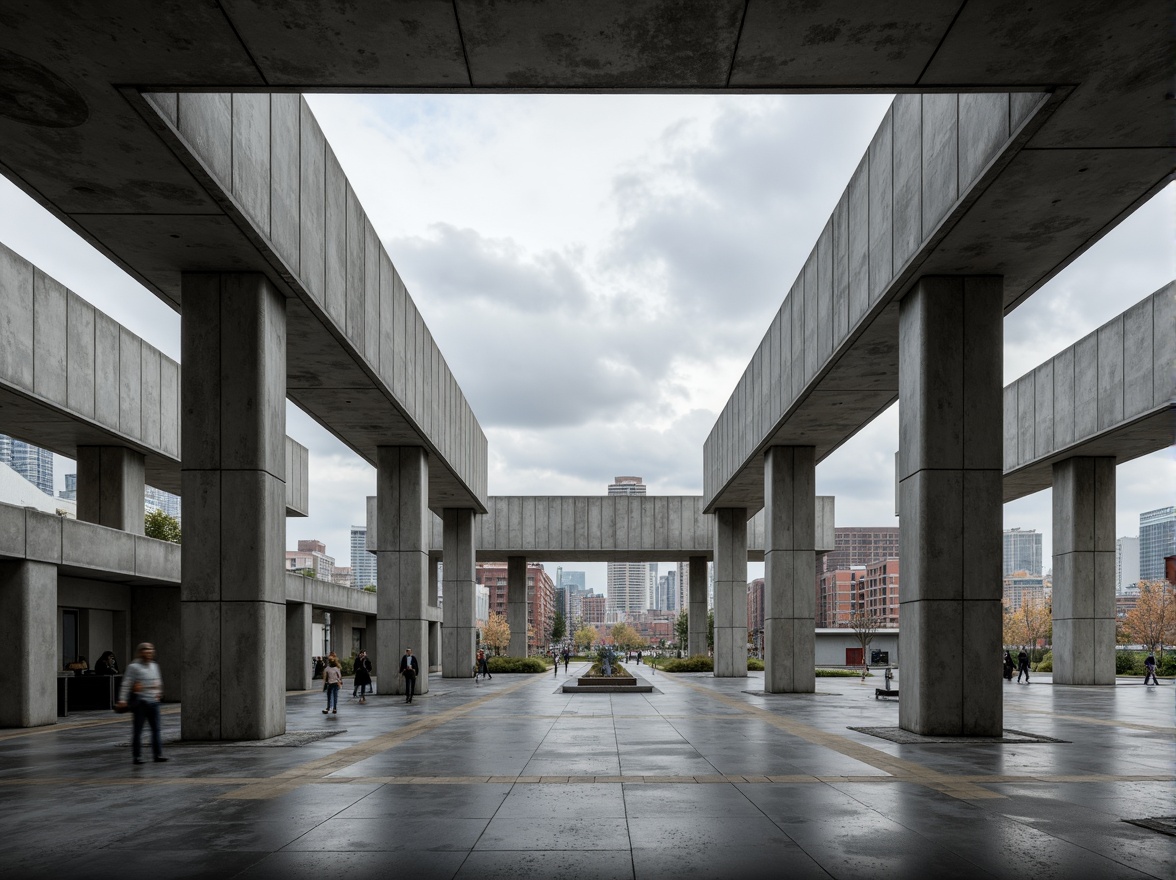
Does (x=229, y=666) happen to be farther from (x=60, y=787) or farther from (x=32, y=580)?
(x=32, y=580)

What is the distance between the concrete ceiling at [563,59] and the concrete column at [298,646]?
28615 millimetres

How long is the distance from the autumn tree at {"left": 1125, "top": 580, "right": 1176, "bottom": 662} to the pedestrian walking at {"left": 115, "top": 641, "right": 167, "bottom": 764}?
66.0m

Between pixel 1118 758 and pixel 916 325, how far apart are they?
8.14 m

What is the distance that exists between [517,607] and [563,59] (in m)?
54.9

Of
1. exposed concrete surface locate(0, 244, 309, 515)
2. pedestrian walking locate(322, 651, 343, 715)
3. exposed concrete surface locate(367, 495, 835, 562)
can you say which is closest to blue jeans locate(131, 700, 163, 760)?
pedestrian walking locate(322, 651, 343, 715)

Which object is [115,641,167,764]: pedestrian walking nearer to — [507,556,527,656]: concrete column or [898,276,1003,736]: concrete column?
[898,276,1003,736]: concrete column

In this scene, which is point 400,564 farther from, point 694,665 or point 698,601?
point 698,601

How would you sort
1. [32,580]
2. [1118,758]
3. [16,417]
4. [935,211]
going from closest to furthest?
[1118,758] → [935,211] → [32,580] → [16,417]

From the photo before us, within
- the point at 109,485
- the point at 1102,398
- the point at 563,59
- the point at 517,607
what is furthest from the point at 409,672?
the point at 517,607

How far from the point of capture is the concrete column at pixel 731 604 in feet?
160

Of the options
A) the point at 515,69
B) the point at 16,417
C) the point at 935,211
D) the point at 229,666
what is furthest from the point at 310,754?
the point at 16,417

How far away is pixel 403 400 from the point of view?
2856 cm

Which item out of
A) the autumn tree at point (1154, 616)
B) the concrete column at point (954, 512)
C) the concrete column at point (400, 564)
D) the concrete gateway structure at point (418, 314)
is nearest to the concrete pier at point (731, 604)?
the concrete gateway structure at point (418, 314)

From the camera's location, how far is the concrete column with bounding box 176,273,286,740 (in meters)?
17.9
